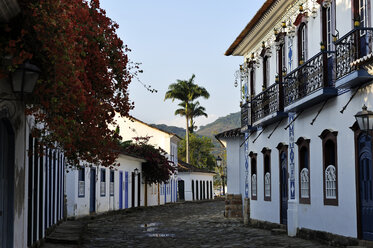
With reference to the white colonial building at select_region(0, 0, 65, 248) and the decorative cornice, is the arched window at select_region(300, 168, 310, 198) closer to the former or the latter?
the decorative cornice

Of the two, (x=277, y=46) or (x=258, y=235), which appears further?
(x=277, y=46)

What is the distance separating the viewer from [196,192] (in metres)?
62.5

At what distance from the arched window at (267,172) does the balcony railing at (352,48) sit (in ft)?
24.8

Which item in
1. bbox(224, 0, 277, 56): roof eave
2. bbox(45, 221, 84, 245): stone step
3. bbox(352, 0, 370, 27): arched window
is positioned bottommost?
bbox(45, 221, 84, 245): stone step

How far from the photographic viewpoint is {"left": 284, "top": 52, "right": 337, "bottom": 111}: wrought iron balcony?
1405 centimetres

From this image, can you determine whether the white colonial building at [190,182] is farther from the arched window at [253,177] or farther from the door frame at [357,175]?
the door frame at [357,175]

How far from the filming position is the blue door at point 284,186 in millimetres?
18297

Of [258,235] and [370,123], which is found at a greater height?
[370,123]

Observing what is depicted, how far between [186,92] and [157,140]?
15.9 metres

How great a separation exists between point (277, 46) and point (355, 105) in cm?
677

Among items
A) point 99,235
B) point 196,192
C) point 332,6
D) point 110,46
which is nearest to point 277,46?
point 332,6

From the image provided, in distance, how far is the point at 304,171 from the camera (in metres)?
16.5

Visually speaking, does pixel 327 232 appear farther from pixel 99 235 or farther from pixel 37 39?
pixel 37 39

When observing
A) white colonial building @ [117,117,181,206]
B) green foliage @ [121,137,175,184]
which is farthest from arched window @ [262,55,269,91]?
white colonial building @ [117,117,181,206]
